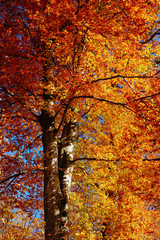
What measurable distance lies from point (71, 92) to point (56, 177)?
303 centimetres

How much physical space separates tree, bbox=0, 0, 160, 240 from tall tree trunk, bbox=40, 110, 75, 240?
31 millimetres

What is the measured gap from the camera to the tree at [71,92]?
7.31 meters

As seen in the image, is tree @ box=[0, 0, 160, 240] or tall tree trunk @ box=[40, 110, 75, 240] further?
tree @ box=[0, 0, 160, 240]

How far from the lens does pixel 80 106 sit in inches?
386

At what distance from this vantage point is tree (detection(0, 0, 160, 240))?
731 centimetres

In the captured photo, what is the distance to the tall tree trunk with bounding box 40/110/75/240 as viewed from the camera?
6375mm

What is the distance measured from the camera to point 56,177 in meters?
7.21

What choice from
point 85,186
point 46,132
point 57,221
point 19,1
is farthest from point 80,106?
point 19,1

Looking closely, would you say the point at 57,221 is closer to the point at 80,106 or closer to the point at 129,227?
the point at 80,106

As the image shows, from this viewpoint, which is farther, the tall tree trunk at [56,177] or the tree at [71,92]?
the tree at [71,92]

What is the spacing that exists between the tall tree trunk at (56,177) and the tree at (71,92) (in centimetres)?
3

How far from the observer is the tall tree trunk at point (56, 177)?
6.38 metres

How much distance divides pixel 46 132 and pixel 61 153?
105cm

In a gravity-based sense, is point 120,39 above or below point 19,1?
below
